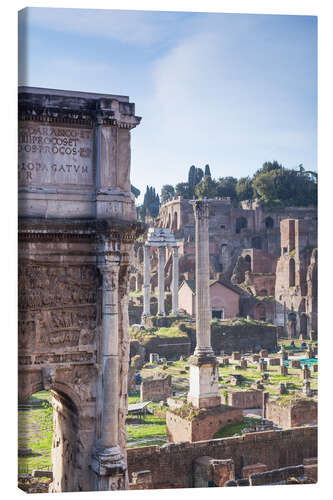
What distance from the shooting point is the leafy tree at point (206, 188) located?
49.8 m

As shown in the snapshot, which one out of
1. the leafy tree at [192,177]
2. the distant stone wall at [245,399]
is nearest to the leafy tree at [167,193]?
the leafy tree at [192,177]

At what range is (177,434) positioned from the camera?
14.5m

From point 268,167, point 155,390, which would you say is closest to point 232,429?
point 155,390

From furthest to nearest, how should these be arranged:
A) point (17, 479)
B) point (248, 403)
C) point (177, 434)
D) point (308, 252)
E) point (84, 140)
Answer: point (308, 252), point (248, 403), point (177, 434), point (84, 140), point (17, 479)

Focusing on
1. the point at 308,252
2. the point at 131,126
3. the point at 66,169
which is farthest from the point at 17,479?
the point at 308,252

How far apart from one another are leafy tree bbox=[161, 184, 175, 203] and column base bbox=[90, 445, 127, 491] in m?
49.0

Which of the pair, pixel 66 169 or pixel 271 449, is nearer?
pixel 66 169

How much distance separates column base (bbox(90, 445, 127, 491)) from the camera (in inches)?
271

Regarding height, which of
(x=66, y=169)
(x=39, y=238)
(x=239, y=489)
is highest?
(x=66, y=169)

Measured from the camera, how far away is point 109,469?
689cm

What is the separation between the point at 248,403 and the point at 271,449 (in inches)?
237

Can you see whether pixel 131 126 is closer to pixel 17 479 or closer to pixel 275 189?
pixel 17 479

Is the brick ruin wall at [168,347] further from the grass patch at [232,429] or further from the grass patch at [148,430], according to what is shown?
the grass patch at [232,429]

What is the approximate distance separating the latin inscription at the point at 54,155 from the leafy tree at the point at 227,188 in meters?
48.5
